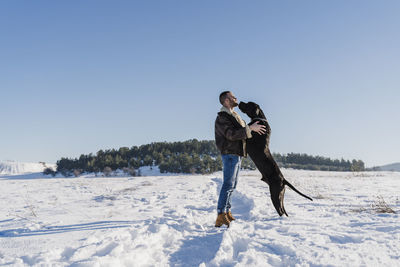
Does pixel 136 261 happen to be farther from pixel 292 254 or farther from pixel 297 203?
pixel 297 203

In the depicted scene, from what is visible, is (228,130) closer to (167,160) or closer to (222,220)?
(222,220)

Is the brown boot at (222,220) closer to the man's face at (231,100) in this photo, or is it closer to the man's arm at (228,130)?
the man's arm at (228,130)

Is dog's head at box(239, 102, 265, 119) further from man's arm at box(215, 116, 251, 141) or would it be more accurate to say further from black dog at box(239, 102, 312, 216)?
man's arm at box(215, 116, 251, 141)

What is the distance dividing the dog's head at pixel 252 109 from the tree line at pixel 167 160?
4039 cm

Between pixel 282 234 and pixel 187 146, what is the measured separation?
173 feet

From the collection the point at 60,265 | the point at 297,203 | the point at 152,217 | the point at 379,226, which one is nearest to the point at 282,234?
the point at 379,226

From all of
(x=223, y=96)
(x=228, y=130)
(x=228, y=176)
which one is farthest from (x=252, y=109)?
(x=228, y=176)

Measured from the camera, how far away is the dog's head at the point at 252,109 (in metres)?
4.36

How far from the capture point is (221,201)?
12.7 ft

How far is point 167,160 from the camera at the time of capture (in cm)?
4797

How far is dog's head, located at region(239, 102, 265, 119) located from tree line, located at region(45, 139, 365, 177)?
40.4m

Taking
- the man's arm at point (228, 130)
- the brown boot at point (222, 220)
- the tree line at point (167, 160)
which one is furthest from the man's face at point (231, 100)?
the tree line at point (167, 160)

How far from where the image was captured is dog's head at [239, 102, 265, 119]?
4.36 metres

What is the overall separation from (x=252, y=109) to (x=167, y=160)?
44463 mm
